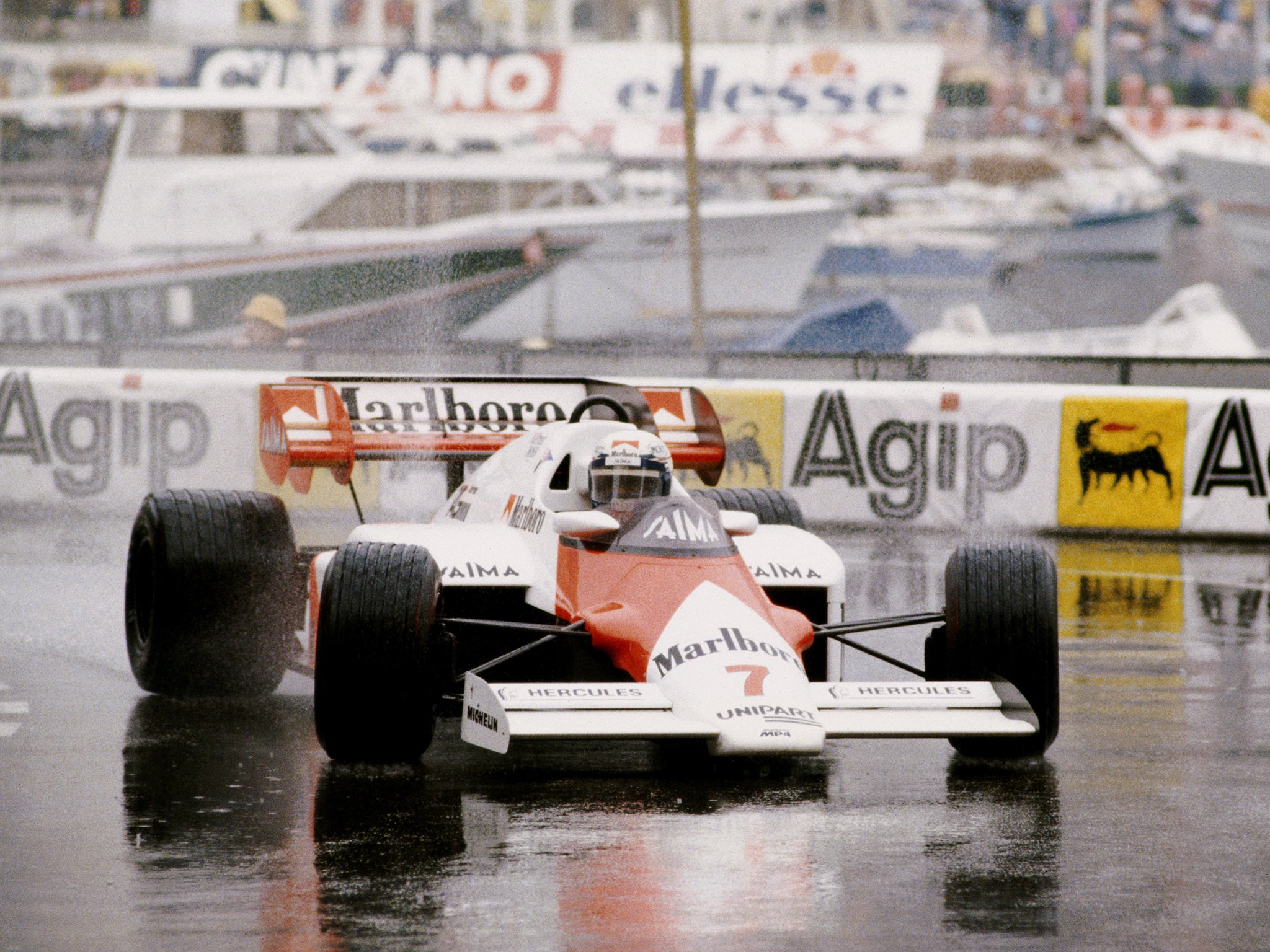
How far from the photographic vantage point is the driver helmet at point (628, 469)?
7.85 metres

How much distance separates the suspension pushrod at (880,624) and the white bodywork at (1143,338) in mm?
25288

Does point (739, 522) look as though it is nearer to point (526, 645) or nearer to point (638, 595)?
point (638, 595)

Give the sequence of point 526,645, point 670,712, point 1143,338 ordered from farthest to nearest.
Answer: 1. point 1143,338
2. point 526,645
3. point 670,712

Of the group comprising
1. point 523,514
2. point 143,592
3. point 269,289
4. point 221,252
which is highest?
point 523,514

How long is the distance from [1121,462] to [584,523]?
29.5 ft

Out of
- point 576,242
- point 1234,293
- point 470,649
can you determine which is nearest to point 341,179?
point 576,242

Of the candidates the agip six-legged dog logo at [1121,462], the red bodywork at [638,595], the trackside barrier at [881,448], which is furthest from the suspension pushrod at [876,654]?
the agip six-legged dog logo at [1121,462]

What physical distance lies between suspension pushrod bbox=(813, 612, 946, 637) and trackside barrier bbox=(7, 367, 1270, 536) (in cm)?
788

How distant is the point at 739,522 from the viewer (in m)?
7.94

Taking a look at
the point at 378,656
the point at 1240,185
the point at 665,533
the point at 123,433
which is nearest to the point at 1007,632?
the point at 665,533

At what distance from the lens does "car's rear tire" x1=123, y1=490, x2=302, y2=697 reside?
8820 mm

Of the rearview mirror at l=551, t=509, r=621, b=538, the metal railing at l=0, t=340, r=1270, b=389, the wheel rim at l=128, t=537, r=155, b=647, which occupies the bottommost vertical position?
the metal railing at l=0, t=340, r=1270, b=389

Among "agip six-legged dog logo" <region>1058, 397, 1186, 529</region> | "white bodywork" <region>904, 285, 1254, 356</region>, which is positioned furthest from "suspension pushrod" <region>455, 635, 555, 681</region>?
"white bodywork" <region>904, 285, 1254, 356</region>

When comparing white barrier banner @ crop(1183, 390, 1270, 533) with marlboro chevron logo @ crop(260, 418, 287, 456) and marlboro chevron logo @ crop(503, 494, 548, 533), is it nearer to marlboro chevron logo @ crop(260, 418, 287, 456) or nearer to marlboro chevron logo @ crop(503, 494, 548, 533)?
marlboro chevron logo @ crop(260, 418, 287, 456)
